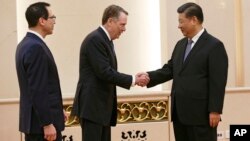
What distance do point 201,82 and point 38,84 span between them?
1.16 m

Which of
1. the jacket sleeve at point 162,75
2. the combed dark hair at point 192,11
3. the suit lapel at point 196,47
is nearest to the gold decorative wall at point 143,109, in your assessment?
the jacket sleeve at point 162,75

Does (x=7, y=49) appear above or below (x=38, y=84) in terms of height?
above

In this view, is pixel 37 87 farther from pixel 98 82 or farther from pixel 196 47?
pixel 196 47

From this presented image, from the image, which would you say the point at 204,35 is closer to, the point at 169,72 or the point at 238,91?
the point at 169,72

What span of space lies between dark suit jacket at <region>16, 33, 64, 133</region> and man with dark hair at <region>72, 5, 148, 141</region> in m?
0.39

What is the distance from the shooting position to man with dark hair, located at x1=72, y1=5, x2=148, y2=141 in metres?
3.20

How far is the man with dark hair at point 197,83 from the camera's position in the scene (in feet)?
10.3

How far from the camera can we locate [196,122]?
125 inches

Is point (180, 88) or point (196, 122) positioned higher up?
point (180, 88)

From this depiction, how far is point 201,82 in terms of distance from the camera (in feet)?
10.4

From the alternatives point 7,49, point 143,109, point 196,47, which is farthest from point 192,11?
point 7,49

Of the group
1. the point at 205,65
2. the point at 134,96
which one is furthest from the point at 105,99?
the point at 134,96

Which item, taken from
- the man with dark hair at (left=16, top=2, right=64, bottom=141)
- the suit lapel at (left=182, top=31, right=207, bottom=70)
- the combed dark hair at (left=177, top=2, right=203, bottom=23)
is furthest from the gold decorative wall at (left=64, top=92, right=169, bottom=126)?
the man with dark hair at (left=16, top=2, right=64, bottom=141)

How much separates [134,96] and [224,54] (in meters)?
1.45
